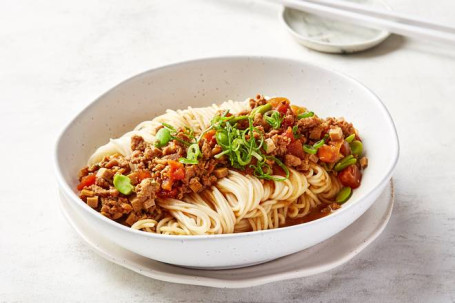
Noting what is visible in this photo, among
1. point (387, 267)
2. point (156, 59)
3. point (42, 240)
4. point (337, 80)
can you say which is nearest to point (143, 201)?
point (42, 240)

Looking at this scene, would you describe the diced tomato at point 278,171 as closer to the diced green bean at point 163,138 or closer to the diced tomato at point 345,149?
the diced tomato at point 345,149

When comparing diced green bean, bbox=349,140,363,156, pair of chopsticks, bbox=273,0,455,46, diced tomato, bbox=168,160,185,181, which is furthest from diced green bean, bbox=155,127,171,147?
pair of chopsticks, bbox=273,0,455,46

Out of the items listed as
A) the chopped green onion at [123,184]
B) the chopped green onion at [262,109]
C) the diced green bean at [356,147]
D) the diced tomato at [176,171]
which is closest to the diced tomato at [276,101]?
the chopped green onion at [262,109]

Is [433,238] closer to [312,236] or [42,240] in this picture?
[312,236]

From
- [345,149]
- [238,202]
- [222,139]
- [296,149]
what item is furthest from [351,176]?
[222,139]

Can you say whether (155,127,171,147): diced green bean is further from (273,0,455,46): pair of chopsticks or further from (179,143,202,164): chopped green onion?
(273,0,455,46): pair of chopsticks
